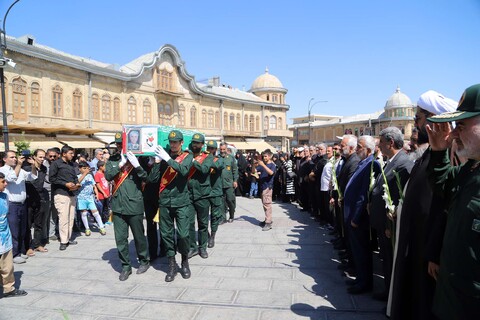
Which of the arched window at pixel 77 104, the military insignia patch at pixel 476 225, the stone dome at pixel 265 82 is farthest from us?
the stone dome at pixel 265 82

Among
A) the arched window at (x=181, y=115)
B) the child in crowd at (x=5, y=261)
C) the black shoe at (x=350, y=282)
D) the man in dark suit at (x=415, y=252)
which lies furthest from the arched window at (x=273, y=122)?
the man in dark suit at (x=415, y=252)

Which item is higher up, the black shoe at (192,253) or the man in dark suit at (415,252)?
the man in dark suit at (415,252)

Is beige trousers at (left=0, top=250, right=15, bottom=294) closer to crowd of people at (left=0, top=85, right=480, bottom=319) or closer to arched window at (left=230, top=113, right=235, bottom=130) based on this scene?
crowd of people at (left=0, top=85, right=480, bottom=319)

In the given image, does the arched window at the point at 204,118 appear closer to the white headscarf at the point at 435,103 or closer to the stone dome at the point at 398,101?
the white headscarf at the point at 435,103

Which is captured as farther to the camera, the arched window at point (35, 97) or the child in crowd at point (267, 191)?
the arched window at point (35, 97)

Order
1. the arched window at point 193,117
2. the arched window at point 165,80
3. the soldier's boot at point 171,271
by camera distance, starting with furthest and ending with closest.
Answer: the arched window at point 193,117 → the arched window at point 165,80 → the soldier's boot at point 171,271

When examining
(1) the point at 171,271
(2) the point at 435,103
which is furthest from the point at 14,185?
(2) the point at 435,103

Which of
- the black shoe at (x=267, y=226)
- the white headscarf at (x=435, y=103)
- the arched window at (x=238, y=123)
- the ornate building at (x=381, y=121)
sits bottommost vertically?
the black shoe at (x=267, y=226)

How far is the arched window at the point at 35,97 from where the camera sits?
803 inches

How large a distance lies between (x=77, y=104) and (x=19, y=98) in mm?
4100

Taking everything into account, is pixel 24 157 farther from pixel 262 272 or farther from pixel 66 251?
pixel 262 272

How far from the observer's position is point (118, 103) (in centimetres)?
2636

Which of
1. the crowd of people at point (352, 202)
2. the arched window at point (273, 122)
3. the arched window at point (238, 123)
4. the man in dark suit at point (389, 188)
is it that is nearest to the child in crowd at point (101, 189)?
the crowd of people at point (352, 202)

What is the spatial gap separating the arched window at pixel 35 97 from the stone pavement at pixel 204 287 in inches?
691
